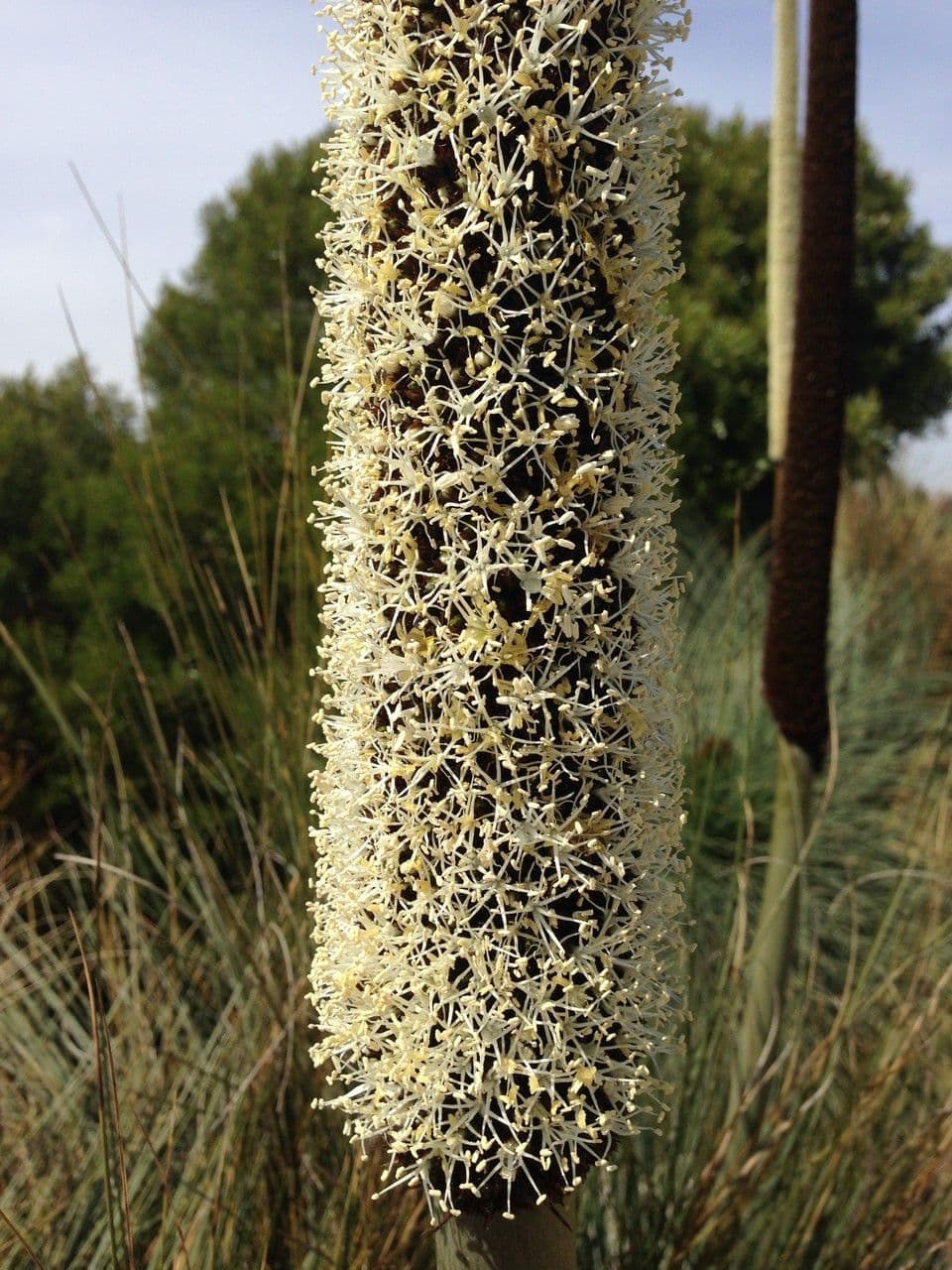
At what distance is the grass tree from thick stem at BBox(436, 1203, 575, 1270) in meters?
1.57

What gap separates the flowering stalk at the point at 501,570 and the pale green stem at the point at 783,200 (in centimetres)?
263

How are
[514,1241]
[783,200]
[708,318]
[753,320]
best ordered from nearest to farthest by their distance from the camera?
1. [514,1241]
2. [783,200]
3. [708,318]
4. [753,320]

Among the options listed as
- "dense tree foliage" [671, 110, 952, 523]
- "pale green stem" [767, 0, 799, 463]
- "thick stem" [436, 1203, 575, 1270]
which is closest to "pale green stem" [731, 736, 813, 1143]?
"pale green stem" [767, 0, 799, 463]

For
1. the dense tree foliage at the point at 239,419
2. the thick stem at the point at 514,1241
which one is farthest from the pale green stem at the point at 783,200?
the thick stem at the point at 514,1241

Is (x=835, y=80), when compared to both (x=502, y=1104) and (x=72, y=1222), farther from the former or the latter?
(x=72, y=1222)

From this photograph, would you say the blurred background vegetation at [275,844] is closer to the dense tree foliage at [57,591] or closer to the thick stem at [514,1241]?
the dense tree foliage at [57,591]

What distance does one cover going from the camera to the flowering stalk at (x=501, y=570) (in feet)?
5.58

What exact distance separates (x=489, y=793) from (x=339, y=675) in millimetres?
316

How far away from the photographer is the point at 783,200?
434cm

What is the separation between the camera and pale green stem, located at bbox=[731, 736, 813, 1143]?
11.1ft

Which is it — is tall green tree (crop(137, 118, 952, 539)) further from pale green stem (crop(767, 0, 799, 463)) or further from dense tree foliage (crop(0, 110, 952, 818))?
pale green stem (crop(767, 0, 799, 463))

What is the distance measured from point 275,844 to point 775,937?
1.58 meters

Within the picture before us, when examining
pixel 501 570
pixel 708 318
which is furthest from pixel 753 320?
pixel 501 570

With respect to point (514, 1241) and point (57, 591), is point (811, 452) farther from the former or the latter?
point (57, 591)
